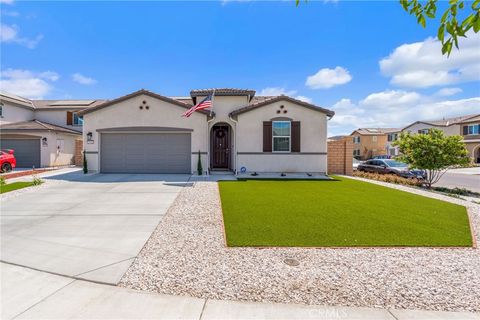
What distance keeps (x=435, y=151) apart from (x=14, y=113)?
105 ft

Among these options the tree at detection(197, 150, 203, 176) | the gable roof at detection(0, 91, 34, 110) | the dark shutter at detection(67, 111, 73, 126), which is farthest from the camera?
the dark shutter at detection(67, 111, 73, 126)

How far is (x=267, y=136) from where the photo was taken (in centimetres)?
1445

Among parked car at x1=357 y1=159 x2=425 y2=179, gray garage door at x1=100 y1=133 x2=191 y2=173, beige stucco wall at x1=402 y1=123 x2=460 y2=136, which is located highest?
beige stucco wall at x1=402 y1=123 x2=460 y2=136

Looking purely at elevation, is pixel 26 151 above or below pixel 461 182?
above

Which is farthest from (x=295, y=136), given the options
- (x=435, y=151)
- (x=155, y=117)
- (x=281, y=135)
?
(x=155, y=117)

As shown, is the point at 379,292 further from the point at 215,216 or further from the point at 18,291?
the point at 18,291

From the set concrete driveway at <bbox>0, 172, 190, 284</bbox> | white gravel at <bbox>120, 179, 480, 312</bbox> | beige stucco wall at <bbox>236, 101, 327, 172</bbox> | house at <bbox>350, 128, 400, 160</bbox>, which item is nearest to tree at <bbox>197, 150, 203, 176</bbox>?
beige stucco wall at <bbox>236, 101, 327, 172</bbox>

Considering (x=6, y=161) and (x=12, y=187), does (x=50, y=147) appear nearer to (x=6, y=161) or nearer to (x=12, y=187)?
(x=6, y=161)

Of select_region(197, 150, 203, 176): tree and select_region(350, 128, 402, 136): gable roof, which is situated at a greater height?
select_region(350, 128, 402, 136): gable roof

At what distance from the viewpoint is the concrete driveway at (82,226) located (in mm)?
4223

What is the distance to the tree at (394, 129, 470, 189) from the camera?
1272 centimetres

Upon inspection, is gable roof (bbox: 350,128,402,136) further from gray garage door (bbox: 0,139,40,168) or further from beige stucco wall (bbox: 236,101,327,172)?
gray garage door (bbox: 0,139,40,168)

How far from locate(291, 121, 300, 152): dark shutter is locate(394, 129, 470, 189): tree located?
6.10 metres

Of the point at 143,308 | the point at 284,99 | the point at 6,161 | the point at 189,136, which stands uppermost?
the point at 284,99
